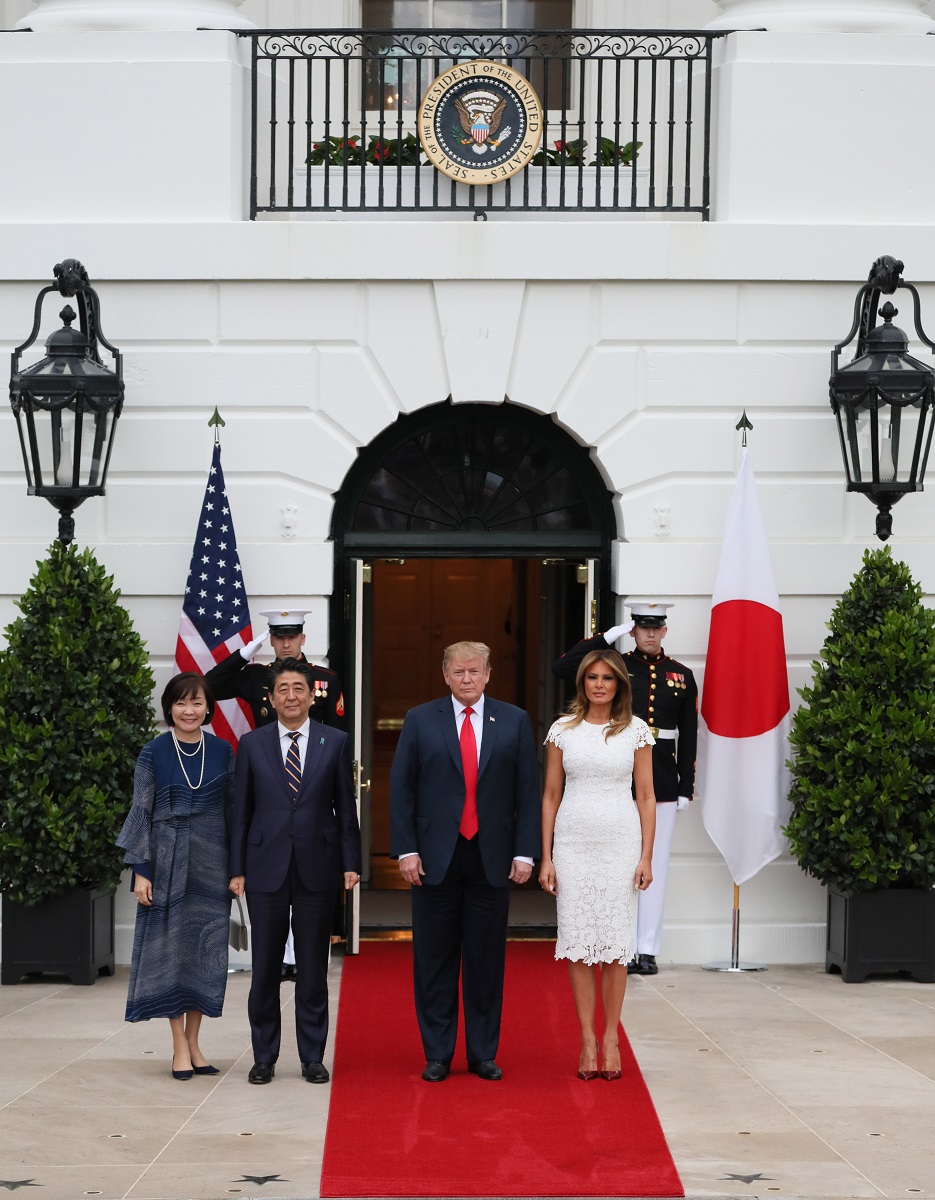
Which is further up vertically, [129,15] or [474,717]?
[129,15]

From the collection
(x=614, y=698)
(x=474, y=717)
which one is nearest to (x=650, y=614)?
(x=614, y=698)

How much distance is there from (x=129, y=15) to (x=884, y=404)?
4853mm

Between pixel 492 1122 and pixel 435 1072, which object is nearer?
pixel 492 1122

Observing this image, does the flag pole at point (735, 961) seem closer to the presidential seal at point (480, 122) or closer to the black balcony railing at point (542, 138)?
the black balcony railing at point (542, 138)

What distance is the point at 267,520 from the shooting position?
10.3 m

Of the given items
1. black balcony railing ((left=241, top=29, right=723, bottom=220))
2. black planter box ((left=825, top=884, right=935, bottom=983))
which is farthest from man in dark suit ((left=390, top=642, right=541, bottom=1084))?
black balcony railing ((left=241, top=29, right=723, bottom=220))

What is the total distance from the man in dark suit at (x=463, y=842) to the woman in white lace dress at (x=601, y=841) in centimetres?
19

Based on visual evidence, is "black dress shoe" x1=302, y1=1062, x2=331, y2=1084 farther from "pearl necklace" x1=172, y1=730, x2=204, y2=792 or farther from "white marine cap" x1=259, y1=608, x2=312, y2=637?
"white marine cap" x1=259, y1=608, x2=312, y2=637

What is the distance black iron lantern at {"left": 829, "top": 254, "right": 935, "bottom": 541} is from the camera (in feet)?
31.1

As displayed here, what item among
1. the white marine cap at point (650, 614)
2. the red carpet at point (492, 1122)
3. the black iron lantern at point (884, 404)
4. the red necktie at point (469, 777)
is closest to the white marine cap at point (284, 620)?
the white marine cap at point (650, 614)

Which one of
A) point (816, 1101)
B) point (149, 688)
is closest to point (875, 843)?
point (816, 1101)

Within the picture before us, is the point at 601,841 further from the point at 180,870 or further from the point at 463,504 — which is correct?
the point at 463,504

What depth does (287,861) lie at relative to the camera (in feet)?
24.5

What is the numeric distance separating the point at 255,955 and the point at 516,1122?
1355 millimetres
